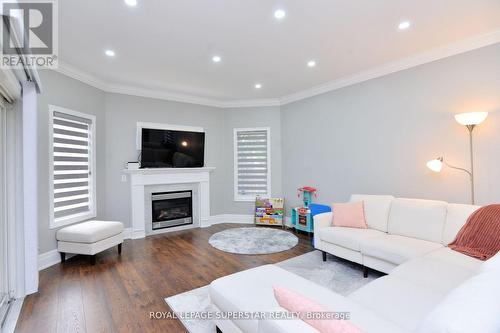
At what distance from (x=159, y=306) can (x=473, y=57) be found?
4.60 m

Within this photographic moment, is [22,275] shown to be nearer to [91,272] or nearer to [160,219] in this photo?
[91,272]

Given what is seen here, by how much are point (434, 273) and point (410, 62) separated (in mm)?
2921

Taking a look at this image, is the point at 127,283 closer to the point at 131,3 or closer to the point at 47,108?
the point at 47,108

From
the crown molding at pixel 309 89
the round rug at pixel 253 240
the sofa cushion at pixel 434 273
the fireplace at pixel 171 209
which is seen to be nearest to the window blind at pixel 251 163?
the crown molding at pixel 309 89

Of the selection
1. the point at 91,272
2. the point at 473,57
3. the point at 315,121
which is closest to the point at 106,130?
the point at 91,272

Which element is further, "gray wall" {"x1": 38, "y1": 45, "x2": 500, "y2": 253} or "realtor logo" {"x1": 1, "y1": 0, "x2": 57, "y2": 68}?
"gray wall" {"x1": 38, "y1": 45, "x2": 500, "y2": 253}

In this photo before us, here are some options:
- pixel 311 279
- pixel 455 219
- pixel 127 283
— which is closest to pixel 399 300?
pixel 311 279

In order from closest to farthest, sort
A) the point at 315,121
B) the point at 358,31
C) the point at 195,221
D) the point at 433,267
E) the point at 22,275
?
the point at 433,267 < the point at 22,275 < the point at 358,31 < the point at 315,121 < the point at 195,221

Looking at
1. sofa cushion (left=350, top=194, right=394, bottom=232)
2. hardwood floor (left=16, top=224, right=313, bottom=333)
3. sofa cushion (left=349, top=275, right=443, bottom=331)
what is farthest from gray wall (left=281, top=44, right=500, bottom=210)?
sofa cushion (left=349, top=275, right=443, bottom=331)

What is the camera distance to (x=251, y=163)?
19.4 feet

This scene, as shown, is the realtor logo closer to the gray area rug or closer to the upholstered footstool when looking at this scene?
the upholstered footstool

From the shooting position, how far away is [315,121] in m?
5.02

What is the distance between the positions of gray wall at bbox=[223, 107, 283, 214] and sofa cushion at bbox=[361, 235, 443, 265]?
297 cm

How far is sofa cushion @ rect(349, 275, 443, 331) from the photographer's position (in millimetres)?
1504
